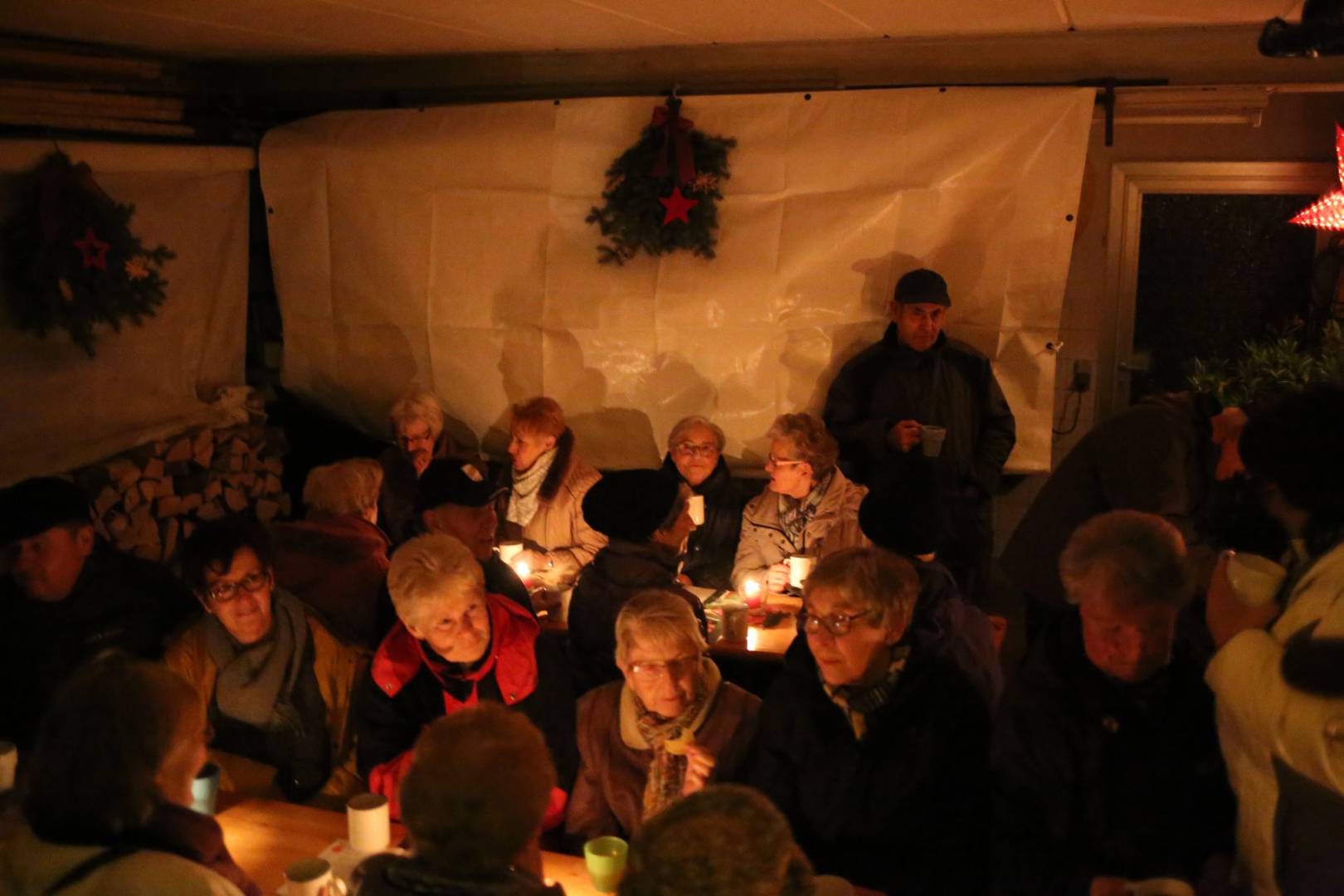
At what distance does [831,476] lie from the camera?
448 centimetres

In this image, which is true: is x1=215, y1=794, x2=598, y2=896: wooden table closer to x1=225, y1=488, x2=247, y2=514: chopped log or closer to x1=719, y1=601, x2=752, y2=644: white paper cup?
x1=719, y1=601, x2=752, y2=644: white paper cup

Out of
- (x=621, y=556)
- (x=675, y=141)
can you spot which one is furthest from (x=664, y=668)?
(x=675, y=141)

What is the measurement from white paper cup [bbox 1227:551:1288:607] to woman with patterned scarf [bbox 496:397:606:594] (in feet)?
9.54

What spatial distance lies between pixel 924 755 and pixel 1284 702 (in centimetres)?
79

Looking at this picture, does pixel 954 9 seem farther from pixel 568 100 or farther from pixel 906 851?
pixel 906 851

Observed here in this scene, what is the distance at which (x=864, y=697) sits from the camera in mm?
2484

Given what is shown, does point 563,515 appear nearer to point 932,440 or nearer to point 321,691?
point 932,440

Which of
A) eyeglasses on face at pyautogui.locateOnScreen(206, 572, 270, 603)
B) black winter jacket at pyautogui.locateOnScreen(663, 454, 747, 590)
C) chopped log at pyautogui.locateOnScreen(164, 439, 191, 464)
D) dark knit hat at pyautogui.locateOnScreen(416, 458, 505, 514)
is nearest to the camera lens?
eyeglasses on face at pyautogui.locateOnScreen(206, 572, 270, 603)

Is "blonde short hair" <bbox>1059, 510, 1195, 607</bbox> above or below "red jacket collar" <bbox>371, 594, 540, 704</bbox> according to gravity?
above

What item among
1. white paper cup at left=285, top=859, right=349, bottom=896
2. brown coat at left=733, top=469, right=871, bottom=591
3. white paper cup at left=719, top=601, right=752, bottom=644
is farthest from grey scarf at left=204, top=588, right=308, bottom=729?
brown coat at left=733, top=469, right=871, bottom=591

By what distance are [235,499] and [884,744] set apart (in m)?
4.35

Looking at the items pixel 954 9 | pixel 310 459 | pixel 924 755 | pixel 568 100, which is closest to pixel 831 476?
pixel 954 9

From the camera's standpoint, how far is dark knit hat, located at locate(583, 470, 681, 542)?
134 inches

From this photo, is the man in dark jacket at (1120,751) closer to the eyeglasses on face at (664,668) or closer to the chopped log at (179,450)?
the eyeglasses on face at (664,668)
